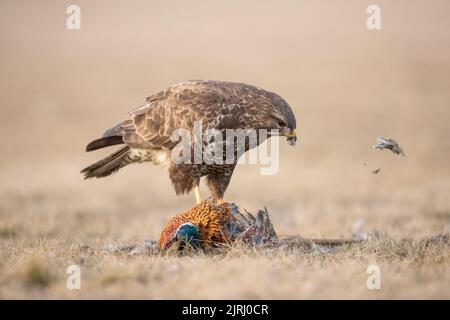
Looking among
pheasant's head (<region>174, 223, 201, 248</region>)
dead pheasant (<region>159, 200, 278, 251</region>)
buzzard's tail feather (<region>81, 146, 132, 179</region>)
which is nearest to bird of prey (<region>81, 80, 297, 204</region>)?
buzzard's tail feather (<region>81, 146, 132, 179</region>)

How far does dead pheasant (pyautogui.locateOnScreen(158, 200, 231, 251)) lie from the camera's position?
269 inches

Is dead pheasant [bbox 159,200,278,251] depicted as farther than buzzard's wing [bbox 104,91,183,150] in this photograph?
No

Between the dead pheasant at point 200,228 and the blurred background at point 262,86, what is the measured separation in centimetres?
213

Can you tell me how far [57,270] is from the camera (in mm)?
5996

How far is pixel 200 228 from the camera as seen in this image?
275 inches

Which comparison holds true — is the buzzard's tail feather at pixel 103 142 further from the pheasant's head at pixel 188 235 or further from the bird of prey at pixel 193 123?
the pheasant's head at pixel 188 235

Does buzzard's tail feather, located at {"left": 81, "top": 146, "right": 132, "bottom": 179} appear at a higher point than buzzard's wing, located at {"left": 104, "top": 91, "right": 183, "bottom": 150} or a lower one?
lower

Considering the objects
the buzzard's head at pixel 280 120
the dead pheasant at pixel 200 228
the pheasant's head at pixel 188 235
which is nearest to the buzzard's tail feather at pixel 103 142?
the buzzard's head at pixel 280 120

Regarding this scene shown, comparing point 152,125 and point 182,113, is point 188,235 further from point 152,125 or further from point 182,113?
point 152,125

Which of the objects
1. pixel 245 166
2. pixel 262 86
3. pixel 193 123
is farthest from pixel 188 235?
pixel 262 86

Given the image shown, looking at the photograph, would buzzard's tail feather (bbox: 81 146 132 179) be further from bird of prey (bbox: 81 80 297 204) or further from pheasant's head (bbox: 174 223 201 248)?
pheasant's head (bbox: 174 223 201 248)

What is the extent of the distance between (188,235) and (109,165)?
2861mm

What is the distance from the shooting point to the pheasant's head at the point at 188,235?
6.80 m

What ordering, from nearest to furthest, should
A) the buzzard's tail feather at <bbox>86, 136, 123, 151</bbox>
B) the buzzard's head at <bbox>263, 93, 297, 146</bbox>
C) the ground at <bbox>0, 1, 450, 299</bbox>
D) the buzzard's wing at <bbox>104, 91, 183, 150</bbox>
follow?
the ground at <bbox>0, 1, 450, 299</bbox>, the buzzard's head at <bbox>263, 93, 297, 146</bbox>, the buzzard's wing at <bbox>104, 91, 183, 150</bbox>, the buzzard's tail feather at <bbox>86, 136, 123, 151</bbox>
